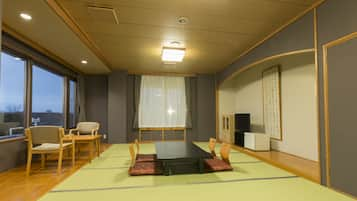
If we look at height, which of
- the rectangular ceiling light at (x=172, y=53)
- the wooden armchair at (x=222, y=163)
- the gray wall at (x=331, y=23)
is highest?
the rectangular ceiling light at (x=172, y=53)

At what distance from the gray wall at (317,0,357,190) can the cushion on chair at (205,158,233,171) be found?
132cm

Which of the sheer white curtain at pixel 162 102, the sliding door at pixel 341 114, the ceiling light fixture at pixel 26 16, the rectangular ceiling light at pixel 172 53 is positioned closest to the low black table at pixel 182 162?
the sliding door at pixel 341 114

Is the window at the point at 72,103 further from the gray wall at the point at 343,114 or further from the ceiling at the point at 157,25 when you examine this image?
the gray wall at the point at 343,114

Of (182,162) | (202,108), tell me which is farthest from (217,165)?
(202,108)

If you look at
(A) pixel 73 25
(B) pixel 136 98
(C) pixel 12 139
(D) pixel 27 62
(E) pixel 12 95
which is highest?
(A) pixel 73 25

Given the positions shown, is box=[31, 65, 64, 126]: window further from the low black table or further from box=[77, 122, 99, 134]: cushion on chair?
the low black table

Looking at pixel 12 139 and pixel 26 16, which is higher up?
pixel 26 16

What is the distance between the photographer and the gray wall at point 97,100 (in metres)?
6.59

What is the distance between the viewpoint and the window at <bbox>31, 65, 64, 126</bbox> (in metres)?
4.27

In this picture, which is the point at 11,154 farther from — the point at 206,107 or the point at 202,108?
the point at 206,107

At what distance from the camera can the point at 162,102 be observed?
6930mm

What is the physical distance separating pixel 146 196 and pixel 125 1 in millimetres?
2438

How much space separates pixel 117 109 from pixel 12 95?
2.93 meters

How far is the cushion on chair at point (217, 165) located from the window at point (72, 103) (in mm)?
4385
